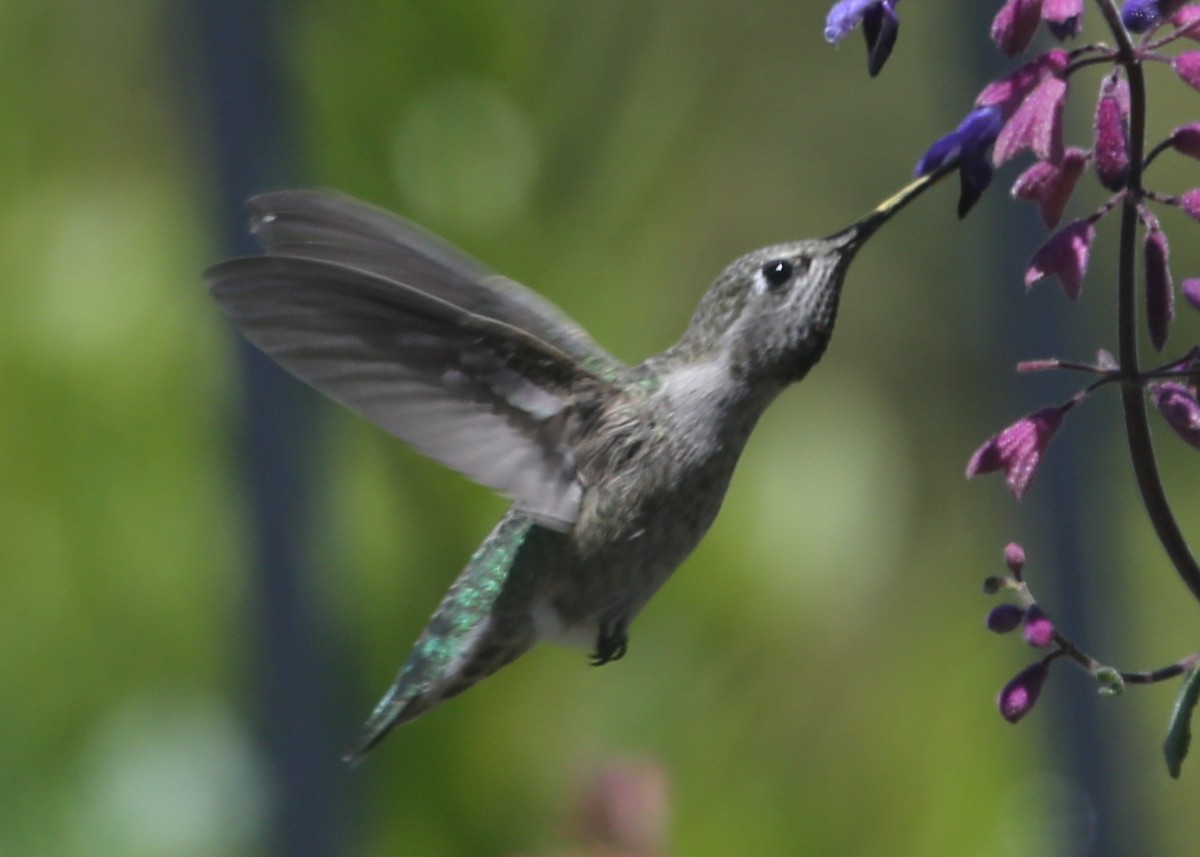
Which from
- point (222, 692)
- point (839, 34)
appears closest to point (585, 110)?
point (222, 692)

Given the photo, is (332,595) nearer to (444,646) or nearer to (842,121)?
(444,646)

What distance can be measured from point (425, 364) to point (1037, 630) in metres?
0.69

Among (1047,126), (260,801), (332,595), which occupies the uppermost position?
(1047,126)

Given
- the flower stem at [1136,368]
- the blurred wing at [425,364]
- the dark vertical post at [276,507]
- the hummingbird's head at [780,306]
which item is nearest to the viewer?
the flower stem at [1136,368]

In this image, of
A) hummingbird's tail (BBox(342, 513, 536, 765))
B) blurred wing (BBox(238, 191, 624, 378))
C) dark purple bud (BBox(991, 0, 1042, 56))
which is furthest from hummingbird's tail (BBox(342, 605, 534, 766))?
dark purple bud (BBox(991, 0, 1042, 56))

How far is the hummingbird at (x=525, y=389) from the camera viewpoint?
5.36ft

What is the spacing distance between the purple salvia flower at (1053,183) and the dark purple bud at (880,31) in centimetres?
14

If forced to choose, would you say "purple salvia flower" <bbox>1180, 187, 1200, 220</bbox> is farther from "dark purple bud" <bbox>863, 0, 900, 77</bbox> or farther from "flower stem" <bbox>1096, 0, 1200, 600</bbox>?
"dark purple bud" <bbox>863, 0, 900, 77</bbox>

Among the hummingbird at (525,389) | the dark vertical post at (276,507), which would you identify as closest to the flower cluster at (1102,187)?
the hummingbird at (525,389)

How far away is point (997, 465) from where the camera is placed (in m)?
1.31

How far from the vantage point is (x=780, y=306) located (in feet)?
5.71

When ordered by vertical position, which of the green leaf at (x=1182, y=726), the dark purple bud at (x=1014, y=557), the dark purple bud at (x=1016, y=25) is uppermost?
the dark purple bud at (x=1016, y=25)

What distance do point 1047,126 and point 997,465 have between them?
258mm

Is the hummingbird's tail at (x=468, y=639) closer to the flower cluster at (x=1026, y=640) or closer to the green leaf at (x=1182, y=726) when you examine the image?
the flower cluster at (x=1026, y=640)
